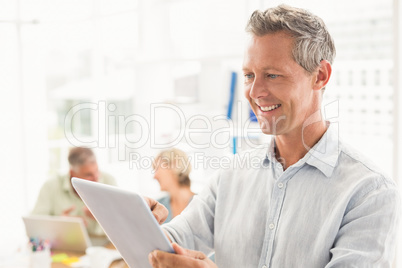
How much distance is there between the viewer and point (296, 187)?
128 centimetres

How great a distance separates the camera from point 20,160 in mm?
4289

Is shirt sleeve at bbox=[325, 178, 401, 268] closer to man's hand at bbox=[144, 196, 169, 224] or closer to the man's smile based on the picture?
the man's smile

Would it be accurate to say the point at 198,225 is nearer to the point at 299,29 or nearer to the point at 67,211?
the point at 299,29

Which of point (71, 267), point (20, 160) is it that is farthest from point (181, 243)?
point (20, 160)

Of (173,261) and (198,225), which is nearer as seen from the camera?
(173,261)

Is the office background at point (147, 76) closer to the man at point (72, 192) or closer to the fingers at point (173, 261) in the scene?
the man at point (72, 192)

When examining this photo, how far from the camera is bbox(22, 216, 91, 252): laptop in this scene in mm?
2434

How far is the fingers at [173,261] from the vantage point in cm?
110

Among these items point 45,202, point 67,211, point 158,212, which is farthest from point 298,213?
point 45,202

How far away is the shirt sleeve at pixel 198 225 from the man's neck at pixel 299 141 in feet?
0.90

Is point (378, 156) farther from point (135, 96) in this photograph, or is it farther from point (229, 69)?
point (135, 96)

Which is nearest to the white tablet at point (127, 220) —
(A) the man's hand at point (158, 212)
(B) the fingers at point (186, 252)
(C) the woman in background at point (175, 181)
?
(B) the fingers at point (186, 252)

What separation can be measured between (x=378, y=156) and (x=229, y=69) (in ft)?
3.16

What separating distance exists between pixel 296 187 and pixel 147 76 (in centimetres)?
225
